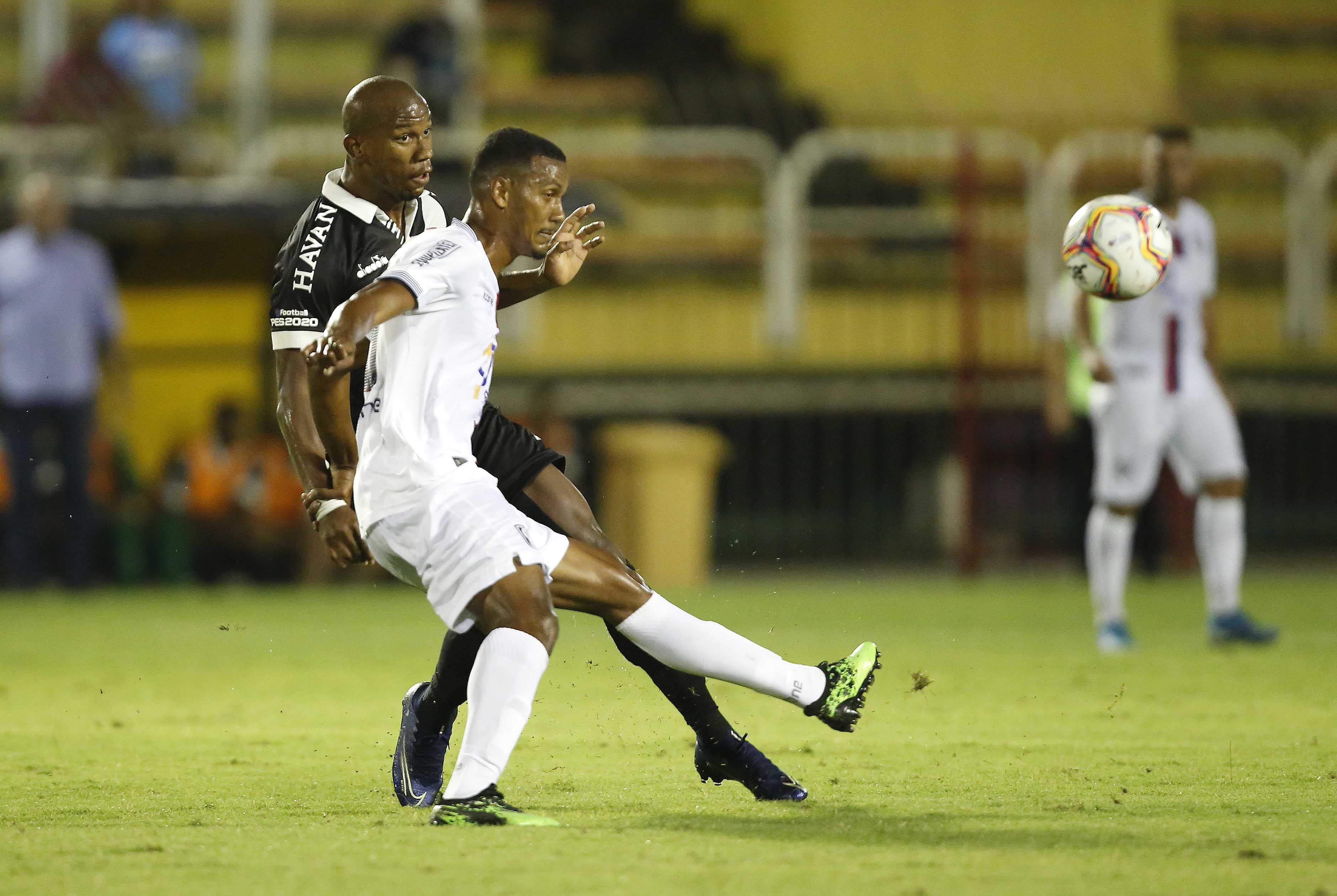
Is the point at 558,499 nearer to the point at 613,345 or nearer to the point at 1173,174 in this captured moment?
the point at 1173,174

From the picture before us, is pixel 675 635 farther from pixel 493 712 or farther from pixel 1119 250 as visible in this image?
pixel 1119 250

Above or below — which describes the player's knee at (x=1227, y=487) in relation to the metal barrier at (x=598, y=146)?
below

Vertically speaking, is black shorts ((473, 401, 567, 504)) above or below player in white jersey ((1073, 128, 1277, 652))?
above

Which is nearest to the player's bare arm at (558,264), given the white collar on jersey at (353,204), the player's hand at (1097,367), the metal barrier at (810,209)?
the white collar on jersey at (353,204)

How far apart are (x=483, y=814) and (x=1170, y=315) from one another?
5.94 meters

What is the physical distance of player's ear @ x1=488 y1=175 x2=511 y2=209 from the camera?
532 cm

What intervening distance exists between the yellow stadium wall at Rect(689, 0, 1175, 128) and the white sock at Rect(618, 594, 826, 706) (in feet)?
A: 42.2

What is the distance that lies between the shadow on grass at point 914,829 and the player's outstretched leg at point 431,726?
687 millimetres

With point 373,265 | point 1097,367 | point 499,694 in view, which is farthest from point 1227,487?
point 499,694

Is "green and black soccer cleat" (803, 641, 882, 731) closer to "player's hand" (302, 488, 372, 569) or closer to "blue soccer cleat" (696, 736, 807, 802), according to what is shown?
"blue soccer cleat" (696, 736, 807, 802)

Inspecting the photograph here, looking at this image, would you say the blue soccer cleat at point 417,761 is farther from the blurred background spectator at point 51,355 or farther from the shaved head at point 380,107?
the blurred background spectator at point 51,355

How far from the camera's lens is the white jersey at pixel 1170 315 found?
9.86 meters

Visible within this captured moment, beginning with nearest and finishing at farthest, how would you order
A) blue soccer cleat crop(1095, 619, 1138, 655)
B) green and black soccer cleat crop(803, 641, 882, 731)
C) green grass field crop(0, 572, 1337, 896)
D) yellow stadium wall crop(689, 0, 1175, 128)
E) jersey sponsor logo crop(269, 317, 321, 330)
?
1. green grass field crop(0, 572, 1337, 896)
2. green and black soccer cleat crop(803, 641, 882, 731)
3. jersey sponsor logo crop(269, 317, 321, 330)
4. blue soccer cleat crop(1095, 619, 1138, 655)
5. yellow stadium wall crop(689, 0, 1175, 128)

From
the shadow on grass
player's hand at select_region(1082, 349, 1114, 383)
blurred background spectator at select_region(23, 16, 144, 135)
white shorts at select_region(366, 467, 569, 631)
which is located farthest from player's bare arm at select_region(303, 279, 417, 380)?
blurred background spectator at select_region(23, 16, 144, 135)
